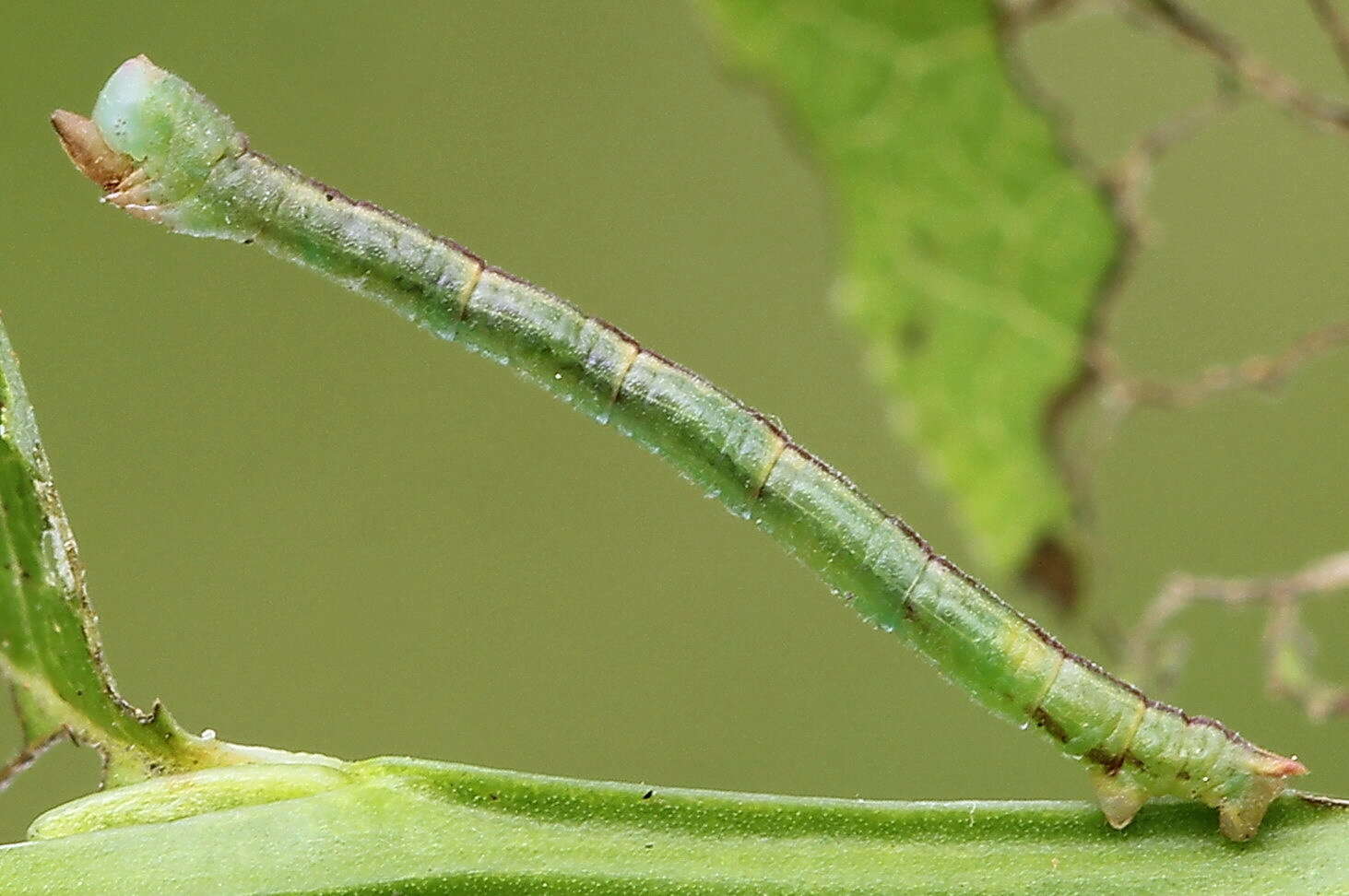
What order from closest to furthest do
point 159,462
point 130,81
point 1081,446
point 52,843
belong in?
point 52,843, point 130,81, point 1081,446, point 159,462

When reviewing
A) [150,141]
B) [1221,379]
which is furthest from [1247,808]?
[1221,379]

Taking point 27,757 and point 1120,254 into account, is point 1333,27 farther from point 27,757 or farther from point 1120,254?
point 27,757

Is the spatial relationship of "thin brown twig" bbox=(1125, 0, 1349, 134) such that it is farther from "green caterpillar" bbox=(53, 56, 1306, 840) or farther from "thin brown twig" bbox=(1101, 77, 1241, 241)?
"green caterpillar" bbox=(53, 56, 1306, 840)

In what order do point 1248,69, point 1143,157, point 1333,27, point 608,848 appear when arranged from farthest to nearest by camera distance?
point 1143,157 → point 1248,69 → point 1333,27 → point 608,848

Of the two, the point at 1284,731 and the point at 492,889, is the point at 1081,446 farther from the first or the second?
the point at 492,889

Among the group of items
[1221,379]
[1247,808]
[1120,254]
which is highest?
[1120,254]

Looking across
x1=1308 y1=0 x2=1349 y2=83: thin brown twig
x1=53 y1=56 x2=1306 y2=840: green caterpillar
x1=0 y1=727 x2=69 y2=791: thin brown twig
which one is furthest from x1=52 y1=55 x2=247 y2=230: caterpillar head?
x1=1308 y1=0 x2=1349 y2=83: thin brown twig

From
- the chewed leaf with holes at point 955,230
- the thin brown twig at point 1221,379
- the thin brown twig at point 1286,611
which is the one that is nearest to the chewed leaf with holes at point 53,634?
the thin brown twig at point 1286,611

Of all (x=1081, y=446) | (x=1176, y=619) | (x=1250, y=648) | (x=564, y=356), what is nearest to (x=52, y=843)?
(x=564, y=356)
